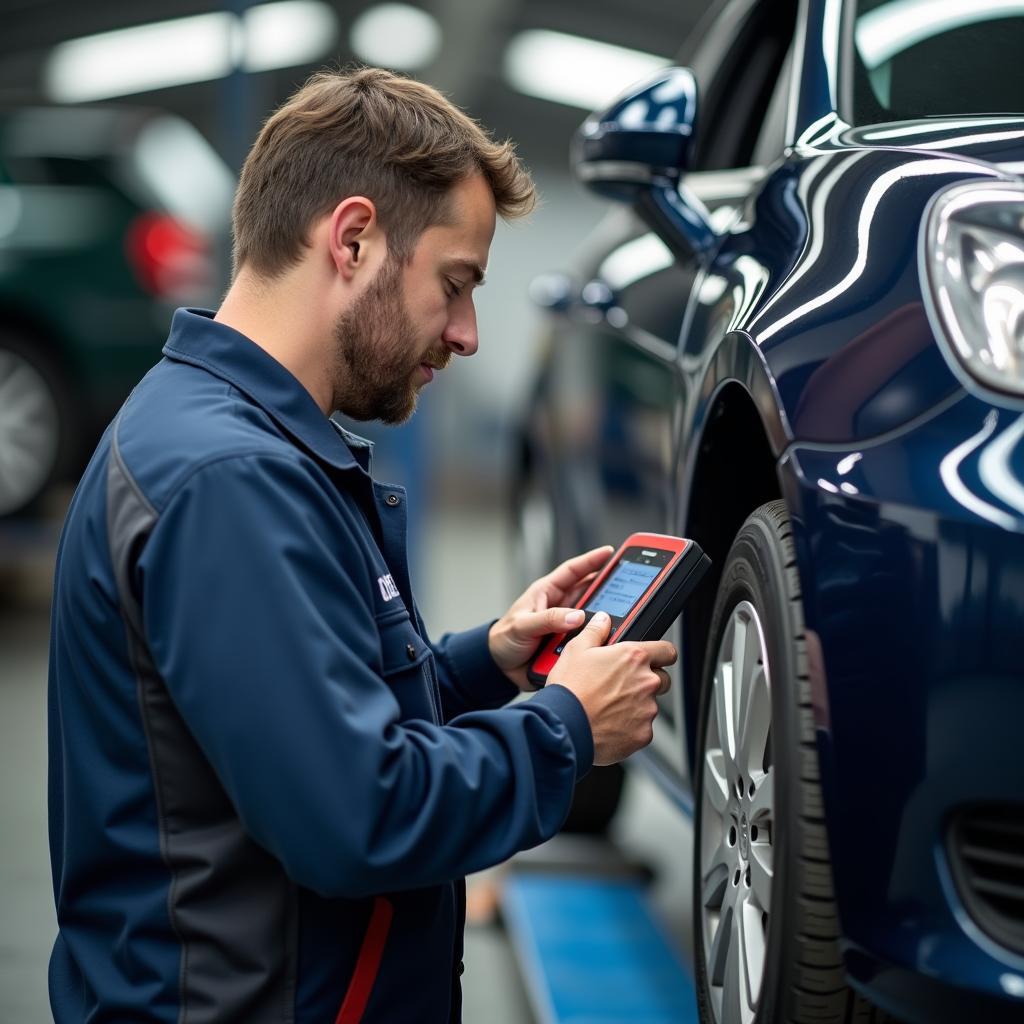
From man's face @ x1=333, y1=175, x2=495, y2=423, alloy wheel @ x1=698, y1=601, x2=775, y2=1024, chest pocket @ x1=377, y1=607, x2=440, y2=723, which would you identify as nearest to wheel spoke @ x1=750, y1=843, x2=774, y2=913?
alloy wheel @ x1=698, y1=601, x2=775, y2=1024

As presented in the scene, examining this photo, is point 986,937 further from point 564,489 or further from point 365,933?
point 564,489

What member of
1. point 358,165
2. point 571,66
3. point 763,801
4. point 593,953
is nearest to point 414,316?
point 358,165

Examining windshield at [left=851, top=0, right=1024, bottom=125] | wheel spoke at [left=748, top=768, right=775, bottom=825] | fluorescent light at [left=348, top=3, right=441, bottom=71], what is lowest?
wheel spoke at [left=748, top=768, right=775, bottom=825]

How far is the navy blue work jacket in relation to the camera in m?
1.18

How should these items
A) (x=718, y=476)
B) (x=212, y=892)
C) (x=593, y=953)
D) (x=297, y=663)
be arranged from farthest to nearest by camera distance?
(x=593, y=953), (x=718, y=476), (x=212, y=892), (x=297, y=663)

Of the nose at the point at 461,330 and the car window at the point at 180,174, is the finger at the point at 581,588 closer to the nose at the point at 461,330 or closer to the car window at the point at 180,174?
the nose at the point at 461,330

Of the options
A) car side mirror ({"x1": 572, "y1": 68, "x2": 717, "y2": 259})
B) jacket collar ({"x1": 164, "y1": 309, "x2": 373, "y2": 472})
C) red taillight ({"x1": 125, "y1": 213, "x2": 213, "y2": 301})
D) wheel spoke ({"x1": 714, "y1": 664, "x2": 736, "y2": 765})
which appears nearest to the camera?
jacket collar ({"x1": 164, "y1": 309, "x2": 373, "y2": 472})

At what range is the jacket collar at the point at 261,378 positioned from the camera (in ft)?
4.61

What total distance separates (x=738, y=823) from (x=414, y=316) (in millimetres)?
623

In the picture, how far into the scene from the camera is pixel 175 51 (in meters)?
12.3

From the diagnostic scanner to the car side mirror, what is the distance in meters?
0.52

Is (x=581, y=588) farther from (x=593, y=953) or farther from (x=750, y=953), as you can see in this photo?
(x=593, y=953)

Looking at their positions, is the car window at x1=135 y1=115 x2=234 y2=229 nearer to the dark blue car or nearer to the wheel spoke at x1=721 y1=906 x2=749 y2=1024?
the dark blue car

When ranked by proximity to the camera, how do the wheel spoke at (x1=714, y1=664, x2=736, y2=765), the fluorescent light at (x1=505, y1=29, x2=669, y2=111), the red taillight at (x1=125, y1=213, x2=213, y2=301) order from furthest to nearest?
the fluorescent light at (x1=505, y1=29, x2=669, y2=111) → the red taillight at (x1=125, y1=213, x2=213, y2=301) → the wheel spoke at (x1=714, y1=664, x2=736, y2=765)
